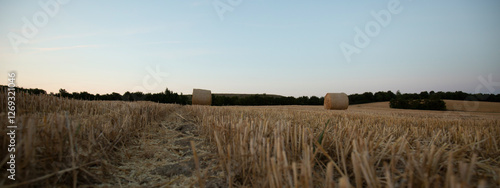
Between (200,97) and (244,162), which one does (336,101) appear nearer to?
(200,97)

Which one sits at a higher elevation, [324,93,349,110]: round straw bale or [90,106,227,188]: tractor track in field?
[324,93,349,110]: round straw bale

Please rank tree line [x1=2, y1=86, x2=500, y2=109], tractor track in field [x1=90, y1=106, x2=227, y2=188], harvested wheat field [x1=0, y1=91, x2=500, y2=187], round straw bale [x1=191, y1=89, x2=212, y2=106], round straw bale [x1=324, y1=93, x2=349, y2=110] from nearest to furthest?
1. harvested wheat field [x1=0, y1=91, x2=500, y2=187]
2. tractor track in field [x1=90, y1=106, x2=227, y2=188]
3. round straw bale [x1=324, y1=93, x2=349, y2=110]
4. round straw bale [x1=191, y1=89, x2=212, y2=106]
5. tree line [x1=2, y1=86, x2=500, y2=109]

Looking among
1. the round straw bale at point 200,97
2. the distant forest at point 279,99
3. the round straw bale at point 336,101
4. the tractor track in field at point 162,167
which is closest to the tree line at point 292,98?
the distant forest at point 279,99

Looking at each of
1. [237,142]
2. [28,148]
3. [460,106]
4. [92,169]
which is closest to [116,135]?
[92,169]

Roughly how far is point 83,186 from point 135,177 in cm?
43

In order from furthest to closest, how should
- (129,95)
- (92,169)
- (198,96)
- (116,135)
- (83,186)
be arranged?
(129,95), (198,96), (116,135), (92,169), (83,186)

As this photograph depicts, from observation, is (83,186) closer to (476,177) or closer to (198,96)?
(476,177)

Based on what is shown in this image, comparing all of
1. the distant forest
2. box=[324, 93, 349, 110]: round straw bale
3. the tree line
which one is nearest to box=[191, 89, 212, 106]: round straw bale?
the distant forest

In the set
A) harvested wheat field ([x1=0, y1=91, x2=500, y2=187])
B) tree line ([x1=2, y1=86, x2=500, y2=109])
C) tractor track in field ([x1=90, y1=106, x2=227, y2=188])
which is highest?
tree line ([x1=2, y1=86, x2=500, y2=109])

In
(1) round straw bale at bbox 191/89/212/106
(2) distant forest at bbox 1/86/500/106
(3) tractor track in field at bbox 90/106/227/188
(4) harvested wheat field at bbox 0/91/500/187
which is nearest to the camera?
(4) harvested wheat field at bbox 0/91/500/187

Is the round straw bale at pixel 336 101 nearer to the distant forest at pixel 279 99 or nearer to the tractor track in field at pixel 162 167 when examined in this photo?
the distant forest at pixel 279 99

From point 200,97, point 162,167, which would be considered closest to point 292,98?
point 200,97

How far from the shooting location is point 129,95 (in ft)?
84.8

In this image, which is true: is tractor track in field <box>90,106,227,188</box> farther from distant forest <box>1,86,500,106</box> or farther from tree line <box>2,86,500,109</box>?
tree line <box>2,86,500,109</box>
